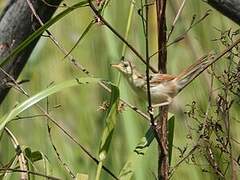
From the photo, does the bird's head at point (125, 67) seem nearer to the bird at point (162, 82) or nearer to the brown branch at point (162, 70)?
the bird at point (162, 82)

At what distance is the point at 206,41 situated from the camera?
1.35m

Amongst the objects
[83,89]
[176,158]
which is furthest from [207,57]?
[83,89]

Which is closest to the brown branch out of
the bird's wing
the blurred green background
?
the bird's wing

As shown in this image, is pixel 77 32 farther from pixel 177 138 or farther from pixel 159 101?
pixel 159 101

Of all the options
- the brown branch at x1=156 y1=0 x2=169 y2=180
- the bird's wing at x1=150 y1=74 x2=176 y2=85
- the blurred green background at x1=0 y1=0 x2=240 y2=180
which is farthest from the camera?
the blurred green background at x1=0 y1=0 x2=240 y2=180

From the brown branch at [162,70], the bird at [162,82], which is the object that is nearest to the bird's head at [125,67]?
the bird at [162,82]

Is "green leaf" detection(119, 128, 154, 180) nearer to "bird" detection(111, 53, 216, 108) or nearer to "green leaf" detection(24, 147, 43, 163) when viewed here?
"bird" detection(111, 53, 216, 108)

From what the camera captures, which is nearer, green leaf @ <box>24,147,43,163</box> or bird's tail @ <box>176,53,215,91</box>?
bird's tail @ <box>176,53,215,91</box>

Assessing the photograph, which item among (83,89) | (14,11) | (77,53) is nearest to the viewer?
(14,11)

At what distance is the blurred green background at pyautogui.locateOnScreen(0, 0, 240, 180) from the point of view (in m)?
1.26

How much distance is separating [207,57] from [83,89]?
0.76 meters

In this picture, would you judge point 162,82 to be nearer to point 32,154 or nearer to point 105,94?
point 32,154

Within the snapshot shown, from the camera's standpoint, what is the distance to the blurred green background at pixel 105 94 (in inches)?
49.7

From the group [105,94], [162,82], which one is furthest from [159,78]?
[105,94]
